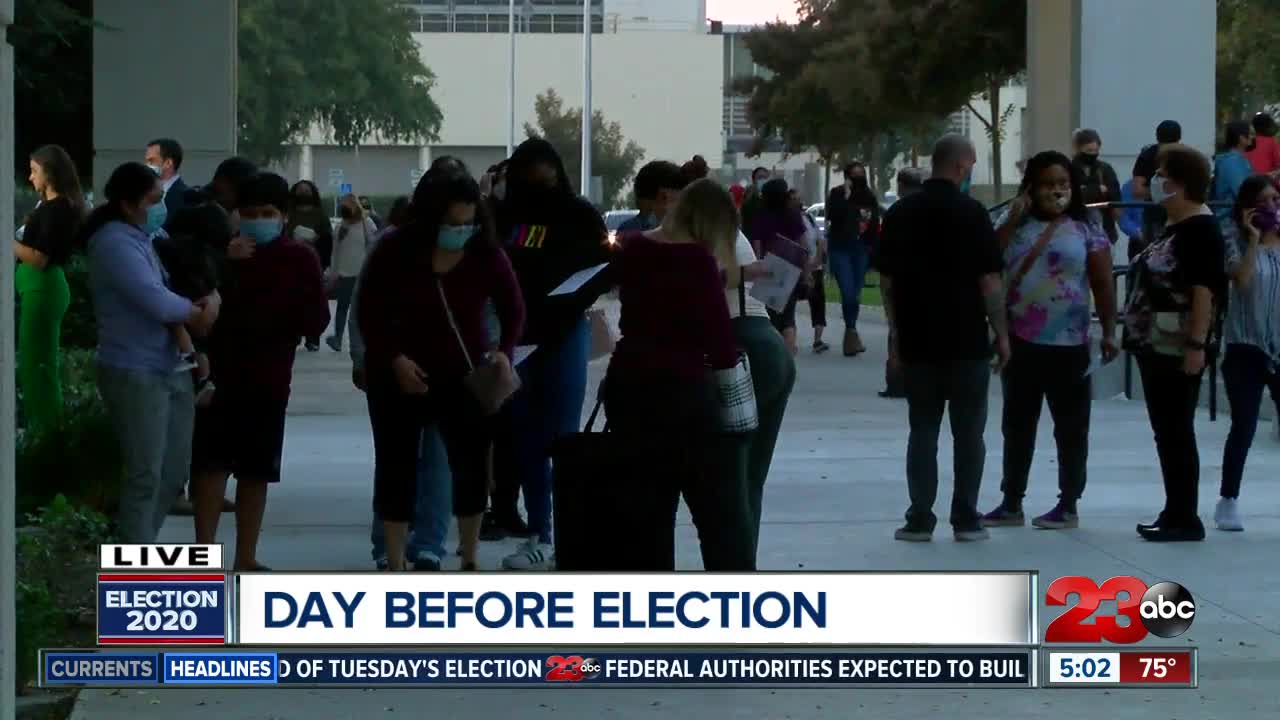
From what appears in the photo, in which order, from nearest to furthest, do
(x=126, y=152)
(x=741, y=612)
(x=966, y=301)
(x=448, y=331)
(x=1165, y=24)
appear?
(x=741, y=612), (x=448, y=331), (x=966, y=301), (x=1165, y=24), (x=126, y=152)

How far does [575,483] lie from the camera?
7617mm

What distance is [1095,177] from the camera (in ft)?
60.8

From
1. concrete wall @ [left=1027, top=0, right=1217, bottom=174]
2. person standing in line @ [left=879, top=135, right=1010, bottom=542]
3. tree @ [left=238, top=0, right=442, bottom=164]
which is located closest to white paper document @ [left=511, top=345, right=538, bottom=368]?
person standing in line @ [left=879, top=135, right=1010, bottom=542]

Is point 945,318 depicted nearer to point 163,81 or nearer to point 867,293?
point 163,81

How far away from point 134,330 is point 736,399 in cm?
252

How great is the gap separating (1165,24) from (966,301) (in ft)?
34.7

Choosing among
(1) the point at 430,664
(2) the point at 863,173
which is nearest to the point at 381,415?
(1) the point at 430,664

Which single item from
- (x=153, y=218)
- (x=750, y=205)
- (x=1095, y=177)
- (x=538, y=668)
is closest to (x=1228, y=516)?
(x=538, y=668)

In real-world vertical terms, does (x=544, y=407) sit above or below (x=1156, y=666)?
above

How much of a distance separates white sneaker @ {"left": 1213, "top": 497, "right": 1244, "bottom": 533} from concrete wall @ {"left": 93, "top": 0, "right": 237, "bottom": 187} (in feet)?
44.3

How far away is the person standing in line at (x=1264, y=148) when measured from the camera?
18.9 metres

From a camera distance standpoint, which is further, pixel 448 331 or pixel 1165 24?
pixel 1165 24

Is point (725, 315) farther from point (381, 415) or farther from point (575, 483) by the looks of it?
point (381, 415)

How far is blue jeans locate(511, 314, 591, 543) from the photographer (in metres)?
9.96
